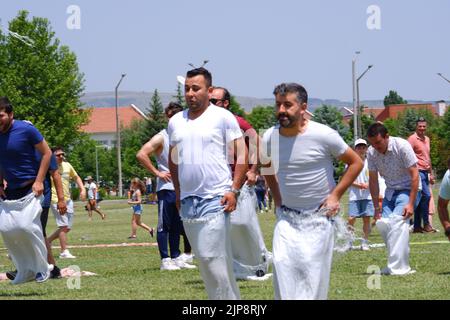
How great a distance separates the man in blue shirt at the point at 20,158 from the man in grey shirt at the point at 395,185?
13.1ft

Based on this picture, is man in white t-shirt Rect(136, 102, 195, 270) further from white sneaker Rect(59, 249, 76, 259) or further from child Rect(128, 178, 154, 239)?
child Rect(128, 178, 154, 239)

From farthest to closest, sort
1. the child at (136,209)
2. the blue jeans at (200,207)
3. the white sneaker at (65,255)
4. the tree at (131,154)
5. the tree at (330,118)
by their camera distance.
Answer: the tree at (330,118), the tree at (131,154), the child at (136,209), the white sneaker at (65,255), the blue jeans at (200,207)

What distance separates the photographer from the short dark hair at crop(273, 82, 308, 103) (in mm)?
8383

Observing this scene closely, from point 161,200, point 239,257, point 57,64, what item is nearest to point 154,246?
point 161,200

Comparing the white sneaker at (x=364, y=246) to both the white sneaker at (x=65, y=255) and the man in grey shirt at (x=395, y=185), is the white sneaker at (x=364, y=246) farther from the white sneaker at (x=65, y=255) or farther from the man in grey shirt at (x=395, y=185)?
the white sneaker at (x=65, y=255)

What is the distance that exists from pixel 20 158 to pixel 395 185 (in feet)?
15.1

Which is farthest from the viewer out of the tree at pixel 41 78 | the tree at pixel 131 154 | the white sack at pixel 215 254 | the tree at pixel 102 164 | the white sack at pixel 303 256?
the tree at pixel 102 164

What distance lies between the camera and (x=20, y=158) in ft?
37.9

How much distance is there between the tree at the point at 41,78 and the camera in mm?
78688

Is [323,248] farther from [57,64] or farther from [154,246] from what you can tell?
[57,64]

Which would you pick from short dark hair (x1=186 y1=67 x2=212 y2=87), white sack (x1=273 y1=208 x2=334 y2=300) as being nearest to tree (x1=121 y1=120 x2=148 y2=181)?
short dark hair (x1=186 y1=67 x2=212 y2=87)

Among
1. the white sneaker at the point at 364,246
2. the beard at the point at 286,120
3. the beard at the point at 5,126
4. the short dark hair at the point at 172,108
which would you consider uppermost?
the beard at the point at 286,120

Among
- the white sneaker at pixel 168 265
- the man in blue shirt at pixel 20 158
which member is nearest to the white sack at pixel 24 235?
the man in blue shirt at pixel 20 158

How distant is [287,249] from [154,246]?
11.9m
